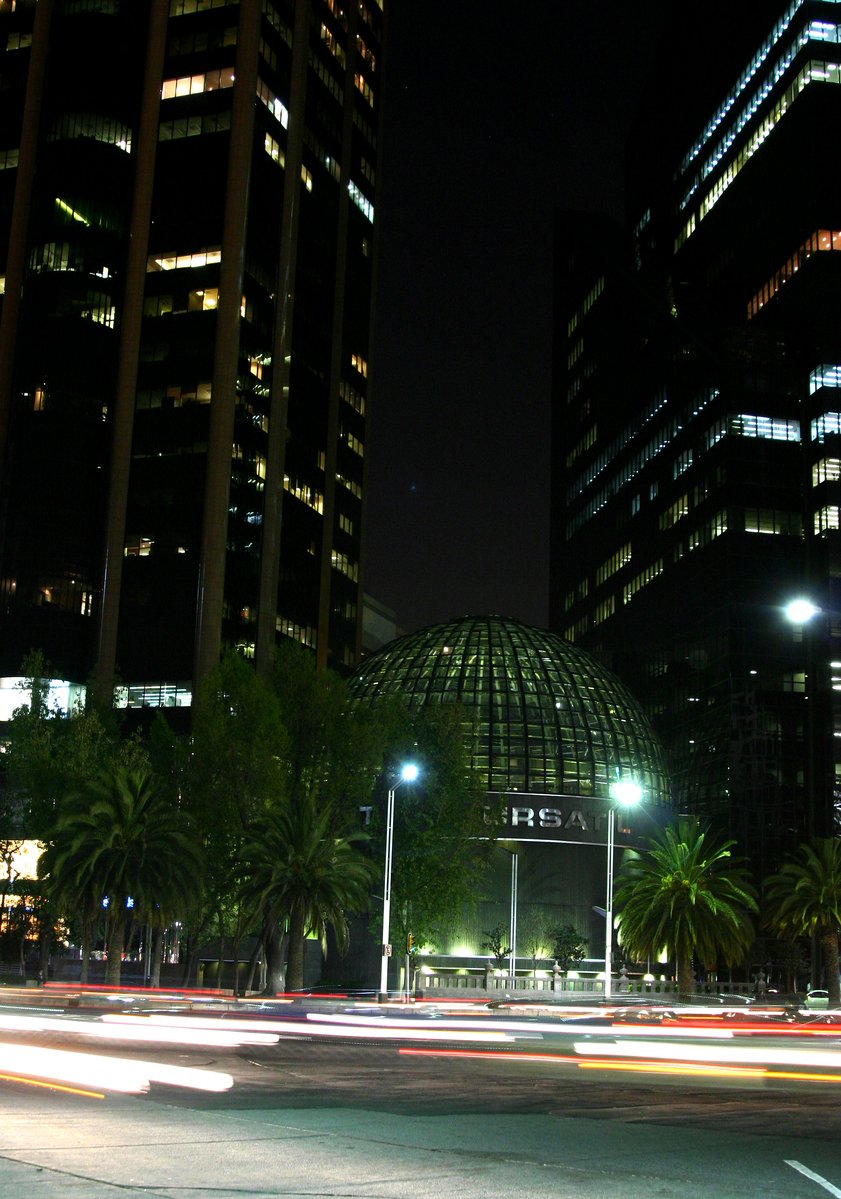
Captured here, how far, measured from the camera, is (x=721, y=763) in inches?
5413

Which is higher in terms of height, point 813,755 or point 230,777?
point 813,755

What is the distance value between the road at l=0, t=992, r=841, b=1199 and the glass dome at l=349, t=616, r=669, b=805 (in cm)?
8348

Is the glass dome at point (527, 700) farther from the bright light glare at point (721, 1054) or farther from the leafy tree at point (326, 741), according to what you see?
the bright light glare at point (721, 1054)

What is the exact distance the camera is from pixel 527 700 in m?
115

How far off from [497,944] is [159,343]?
6793 cm

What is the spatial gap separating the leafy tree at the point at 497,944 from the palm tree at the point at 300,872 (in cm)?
2831

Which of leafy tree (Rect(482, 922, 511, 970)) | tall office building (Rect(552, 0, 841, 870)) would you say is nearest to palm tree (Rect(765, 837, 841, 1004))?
leafy tree (Rect(482, 922, 511, 970))

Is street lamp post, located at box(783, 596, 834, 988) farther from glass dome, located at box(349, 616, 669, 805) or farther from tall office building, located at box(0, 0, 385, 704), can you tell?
tall office building, located at box(0, 0, 385, 704)

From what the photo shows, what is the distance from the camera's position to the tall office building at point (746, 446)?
134 m

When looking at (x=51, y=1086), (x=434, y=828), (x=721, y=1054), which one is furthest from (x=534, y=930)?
(x=51, y=1086)

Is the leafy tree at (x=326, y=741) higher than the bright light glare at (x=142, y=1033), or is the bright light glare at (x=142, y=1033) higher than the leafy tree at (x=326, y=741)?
the leafy tree at (x=326, y=741)

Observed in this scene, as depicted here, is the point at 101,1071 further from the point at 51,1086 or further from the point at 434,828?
the point at 434,828

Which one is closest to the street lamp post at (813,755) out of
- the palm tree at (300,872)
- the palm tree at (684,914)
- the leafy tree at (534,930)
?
the leafy tree at (534,930)

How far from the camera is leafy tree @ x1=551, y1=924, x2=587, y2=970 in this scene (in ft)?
329
